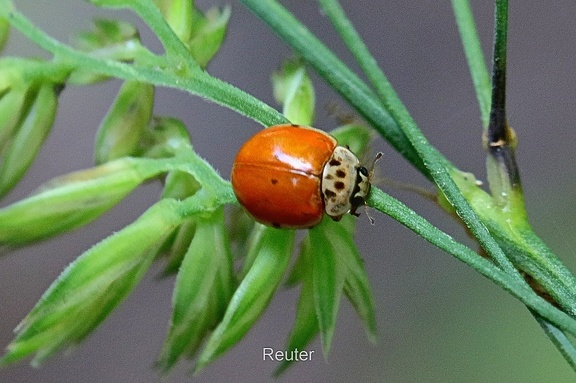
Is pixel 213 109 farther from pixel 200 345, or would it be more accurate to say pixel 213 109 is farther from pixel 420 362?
pixel 200 345

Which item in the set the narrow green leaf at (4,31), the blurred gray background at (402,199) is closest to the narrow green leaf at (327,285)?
the narrow green leaf at (4,31)

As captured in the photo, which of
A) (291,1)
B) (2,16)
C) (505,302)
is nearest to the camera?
(2,16)

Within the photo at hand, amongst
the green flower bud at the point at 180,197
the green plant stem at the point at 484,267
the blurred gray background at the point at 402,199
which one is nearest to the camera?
the green plant stem at the point at 484,267

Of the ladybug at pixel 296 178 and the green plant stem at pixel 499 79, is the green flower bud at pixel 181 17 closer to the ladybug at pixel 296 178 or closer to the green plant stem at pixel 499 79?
the ladybug at pixel 296 178

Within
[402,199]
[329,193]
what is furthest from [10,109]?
[402,199]

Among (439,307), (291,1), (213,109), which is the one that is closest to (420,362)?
(439,307)

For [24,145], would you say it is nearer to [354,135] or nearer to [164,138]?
[164,138]
